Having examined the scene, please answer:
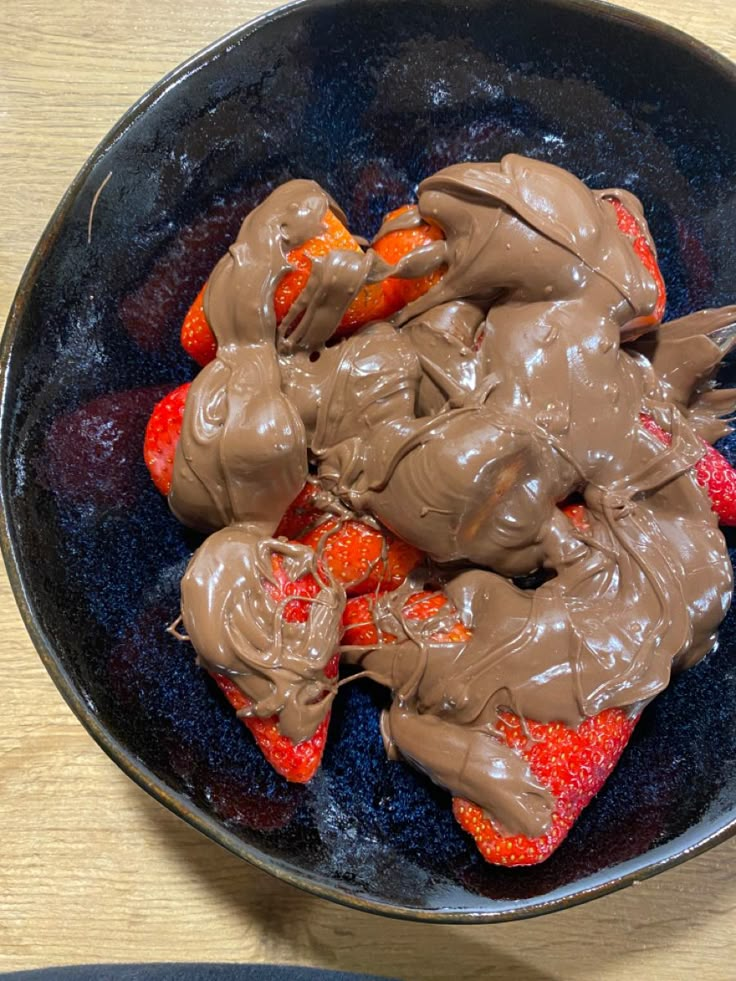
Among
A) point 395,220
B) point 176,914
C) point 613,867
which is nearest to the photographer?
point 613,867

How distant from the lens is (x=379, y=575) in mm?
1223

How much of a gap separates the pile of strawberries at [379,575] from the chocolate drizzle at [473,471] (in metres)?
0.02

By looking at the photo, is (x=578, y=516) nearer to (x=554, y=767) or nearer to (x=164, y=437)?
(x=554, y=767)

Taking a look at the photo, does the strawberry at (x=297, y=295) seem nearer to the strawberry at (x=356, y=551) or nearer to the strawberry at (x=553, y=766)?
the strawberry at (x=356, y=551)

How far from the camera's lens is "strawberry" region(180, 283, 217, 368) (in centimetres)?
118

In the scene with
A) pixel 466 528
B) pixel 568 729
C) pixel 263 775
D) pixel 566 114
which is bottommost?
pixel 263 775

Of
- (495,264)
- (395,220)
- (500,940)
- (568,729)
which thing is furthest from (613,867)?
(395,220)

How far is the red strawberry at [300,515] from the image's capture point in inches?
46.8

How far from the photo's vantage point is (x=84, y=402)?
3.83 feet

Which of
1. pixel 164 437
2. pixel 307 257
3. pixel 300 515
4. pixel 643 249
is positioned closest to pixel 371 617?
pixel 300 515

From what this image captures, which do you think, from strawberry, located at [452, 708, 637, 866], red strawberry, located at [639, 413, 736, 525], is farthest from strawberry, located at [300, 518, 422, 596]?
red strawberry, located at [639, 413, 736, 525]

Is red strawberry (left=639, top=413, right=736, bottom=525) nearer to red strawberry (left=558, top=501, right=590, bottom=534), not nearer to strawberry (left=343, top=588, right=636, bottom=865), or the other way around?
red strawberry (left=558, top=501, right=590, bottom=534)

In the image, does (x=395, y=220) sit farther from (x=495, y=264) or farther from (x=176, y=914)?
(x=176, y=914)

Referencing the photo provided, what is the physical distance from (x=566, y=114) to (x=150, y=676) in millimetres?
1050
